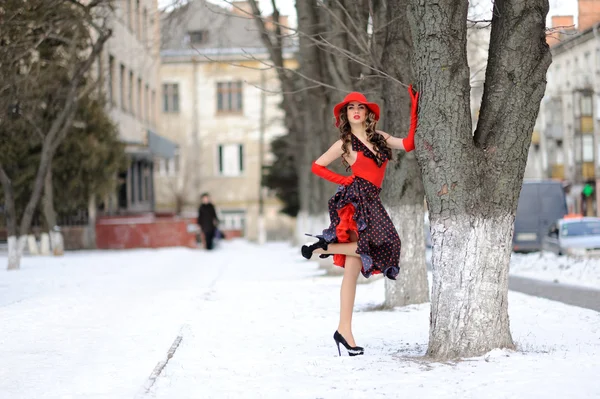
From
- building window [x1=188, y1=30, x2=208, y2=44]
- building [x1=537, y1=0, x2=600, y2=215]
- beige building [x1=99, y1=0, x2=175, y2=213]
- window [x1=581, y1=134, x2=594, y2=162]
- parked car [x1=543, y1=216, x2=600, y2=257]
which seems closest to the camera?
building window [x1=188, y1=30, x2=208, y2=44]


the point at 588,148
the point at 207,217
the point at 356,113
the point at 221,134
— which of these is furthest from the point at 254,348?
the point at 221,134

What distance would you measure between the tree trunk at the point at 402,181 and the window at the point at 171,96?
61080 millimetres

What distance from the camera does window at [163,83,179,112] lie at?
74.2 metres

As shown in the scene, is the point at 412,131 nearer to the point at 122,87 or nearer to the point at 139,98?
the point at 122,87

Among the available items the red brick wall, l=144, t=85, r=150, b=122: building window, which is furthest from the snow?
l=144, t=85, r=150, b=122: building window

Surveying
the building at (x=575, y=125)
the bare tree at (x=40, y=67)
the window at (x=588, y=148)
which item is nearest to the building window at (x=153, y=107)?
the building at (x=575, y=125)

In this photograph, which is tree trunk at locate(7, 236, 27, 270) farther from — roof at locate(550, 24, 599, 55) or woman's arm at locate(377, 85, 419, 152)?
woman's arm at locate(377, 85, 419, 152)

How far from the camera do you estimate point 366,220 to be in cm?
845

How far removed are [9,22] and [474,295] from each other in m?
13.2

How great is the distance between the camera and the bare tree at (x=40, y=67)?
66.0 feet

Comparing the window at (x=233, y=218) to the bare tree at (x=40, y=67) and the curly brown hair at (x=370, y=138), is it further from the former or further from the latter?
the curly brown hair at (x=370, y=138)

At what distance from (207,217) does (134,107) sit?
46.9 ft

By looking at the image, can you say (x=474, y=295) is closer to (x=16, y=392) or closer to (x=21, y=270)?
(x=16, y=392)

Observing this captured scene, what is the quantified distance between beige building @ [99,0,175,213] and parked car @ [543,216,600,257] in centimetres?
1485
